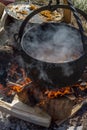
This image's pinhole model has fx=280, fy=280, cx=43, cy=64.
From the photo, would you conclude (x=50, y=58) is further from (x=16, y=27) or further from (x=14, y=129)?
(x=16, y=27)

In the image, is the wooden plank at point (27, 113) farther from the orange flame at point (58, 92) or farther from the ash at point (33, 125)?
the orange flame at point (58, 92)

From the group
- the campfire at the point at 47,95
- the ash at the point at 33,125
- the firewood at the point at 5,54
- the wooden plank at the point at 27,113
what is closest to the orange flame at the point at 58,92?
the campfire at the point at 47,95

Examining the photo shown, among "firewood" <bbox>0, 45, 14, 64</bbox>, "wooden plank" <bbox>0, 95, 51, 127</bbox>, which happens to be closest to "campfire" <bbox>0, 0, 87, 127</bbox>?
"wooden plank" <bbox>0, 95, 51, 127</bbox>

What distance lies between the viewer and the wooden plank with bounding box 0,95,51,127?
3.62 m

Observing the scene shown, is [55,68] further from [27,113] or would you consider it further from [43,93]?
[27,113]

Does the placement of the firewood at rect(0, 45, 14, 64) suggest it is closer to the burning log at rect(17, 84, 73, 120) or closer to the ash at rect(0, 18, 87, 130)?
the burning log at rect(17, 84, 73, 120)

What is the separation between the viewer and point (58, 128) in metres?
3.69

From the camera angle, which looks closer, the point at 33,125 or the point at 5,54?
the point at 33,125

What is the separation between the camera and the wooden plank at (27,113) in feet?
11.9

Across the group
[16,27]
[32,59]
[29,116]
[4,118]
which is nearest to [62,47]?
[32,59]

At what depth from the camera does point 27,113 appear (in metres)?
3.69

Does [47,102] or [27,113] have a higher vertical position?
[47,102]

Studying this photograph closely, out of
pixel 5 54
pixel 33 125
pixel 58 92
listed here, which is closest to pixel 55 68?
pixel 58 92

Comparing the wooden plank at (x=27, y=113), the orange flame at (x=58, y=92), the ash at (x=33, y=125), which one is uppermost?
the orange flame at (x=58, y=92)
